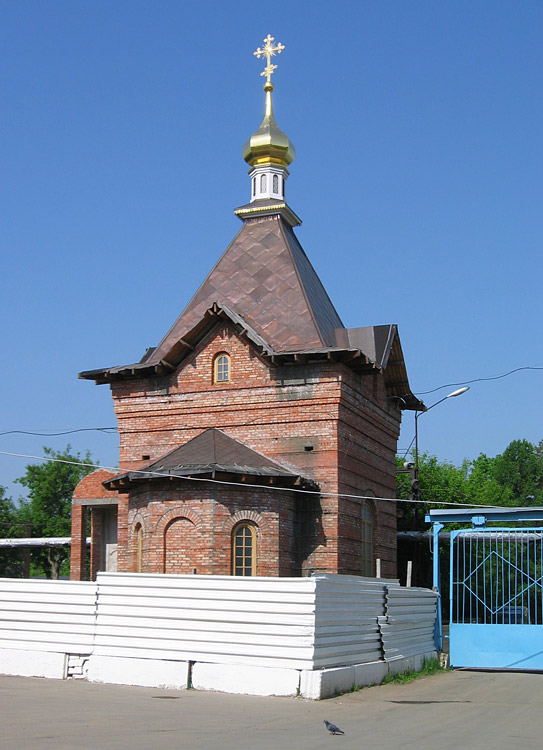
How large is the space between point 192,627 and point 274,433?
27.9 feet

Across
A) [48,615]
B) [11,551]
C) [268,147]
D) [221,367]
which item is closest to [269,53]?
[268,147]

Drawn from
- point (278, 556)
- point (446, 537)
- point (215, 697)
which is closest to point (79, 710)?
point (215, 697)

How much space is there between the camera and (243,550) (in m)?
17.1

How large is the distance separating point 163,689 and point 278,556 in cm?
707

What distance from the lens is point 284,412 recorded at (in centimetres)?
1872

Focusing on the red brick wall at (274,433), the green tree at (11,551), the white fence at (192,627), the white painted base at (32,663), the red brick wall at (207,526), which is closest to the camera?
the white fence at (192,627)

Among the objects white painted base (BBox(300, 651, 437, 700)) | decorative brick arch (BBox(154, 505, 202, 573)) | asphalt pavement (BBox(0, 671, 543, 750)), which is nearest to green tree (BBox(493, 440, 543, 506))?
decorative brick arch (BBox(154, 505, 202, 573))

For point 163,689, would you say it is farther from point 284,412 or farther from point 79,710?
point 284,412

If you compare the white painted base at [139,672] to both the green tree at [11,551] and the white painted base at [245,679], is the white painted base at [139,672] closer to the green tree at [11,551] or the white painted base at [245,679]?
the white painted base at [245,679]

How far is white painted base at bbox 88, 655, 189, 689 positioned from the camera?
10.4 m

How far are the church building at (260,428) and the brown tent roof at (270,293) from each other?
1.6 inches

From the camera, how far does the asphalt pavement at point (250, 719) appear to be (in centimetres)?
695

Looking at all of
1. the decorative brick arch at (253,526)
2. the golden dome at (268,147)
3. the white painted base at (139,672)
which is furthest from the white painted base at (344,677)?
the golden dome at (268,147)

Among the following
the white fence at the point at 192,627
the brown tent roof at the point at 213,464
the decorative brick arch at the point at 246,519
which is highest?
the brown tent roof at the point at 213,464
